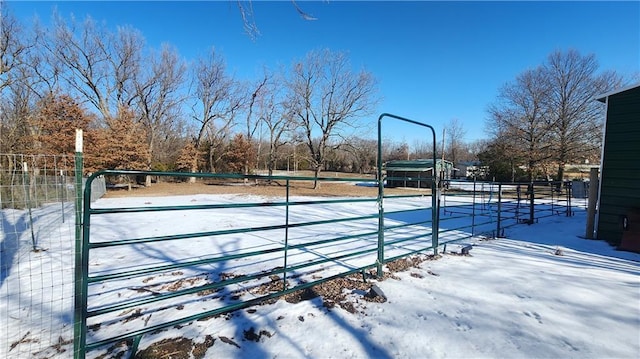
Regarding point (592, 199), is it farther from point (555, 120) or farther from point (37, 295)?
point (555, 120)

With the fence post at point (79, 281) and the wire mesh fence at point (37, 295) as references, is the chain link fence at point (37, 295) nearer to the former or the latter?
the wire mesh fence at point (37, 295)

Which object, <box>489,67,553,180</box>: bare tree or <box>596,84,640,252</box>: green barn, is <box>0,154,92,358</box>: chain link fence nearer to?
<box>596,84,640,252</box>: green barn

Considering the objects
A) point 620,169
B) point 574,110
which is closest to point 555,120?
point 574,110

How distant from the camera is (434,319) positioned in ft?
8.14

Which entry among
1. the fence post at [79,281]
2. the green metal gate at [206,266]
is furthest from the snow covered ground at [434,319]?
the fence post at [79,281]

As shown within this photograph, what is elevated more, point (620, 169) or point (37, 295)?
point (620, 169)

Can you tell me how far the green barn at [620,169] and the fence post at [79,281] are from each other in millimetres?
7610

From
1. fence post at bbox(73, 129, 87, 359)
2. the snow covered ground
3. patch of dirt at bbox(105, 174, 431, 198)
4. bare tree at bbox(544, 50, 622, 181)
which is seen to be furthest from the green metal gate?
bare tree at bbox(544, 50, 622, 181)

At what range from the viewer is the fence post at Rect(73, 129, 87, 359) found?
173 centimetres

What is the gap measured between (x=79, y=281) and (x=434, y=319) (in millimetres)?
2649

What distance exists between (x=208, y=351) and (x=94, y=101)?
88.5 feet

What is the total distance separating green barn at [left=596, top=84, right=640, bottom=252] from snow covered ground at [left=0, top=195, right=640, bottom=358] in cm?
210

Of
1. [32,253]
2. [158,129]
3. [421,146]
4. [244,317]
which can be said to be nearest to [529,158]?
[244,317]

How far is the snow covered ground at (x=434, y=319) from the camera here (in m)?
2.06
